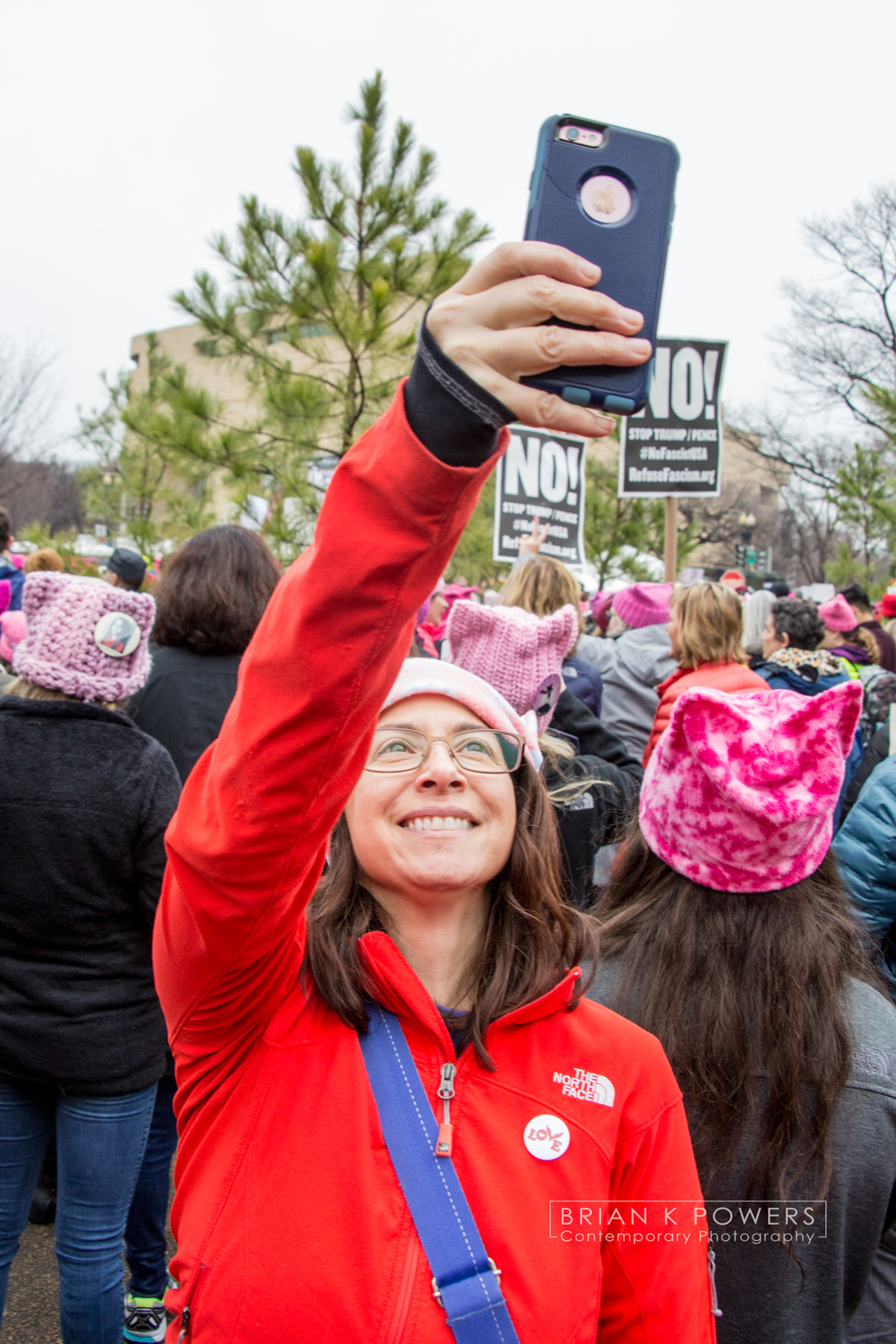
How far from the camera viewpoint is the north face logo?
1.35 metres

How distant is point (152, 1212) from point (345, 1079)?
74.1 inches

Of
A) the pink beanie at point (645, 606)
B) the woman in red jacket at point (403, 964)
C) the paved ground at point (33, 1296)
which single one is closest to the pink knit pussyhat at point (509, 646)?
the woman in red jacket at point (403, 964)

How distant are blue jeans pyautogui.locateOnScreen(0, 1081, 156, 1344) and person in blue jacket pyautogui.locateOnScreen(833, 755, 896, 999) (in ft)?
6.26

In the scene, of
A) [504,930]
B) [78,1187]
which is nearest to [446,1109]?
[504,930]

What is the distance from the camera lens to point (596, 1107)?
134 cm

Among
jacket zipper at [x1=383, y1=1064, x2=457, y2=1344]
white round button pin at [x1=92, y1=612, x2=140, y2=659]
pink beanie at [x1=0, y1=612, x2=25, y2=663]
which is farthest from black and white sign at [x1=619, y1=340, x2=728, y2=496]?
jacket zipper at [x1=383, y1=1064, x2=457, y2=1344]

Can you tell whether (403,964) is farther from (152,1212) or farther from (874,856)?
(152,1212)

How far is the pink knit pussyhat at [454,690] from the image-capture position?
158 centimetres

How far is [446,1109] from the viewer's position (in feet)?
4.16

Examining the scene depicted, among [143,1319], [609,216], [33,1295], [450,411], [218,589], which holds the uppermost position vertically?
[609,216]

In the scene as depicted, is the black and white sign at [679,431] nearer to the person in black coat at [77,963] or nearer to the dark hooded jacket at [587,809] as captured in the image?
the dark hooded jacket at [587,809]

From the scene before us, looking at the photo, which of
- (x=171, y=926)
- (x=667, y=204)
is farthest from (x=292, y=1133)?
(x=667, y=204)

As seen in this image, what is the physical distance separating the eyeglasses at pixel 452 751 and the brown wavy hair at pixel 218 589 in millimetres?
1614

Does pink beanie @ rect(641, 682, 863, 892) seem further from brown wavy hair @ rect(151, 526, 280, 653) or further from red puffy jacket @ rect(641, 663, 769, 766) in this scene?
red puffy jacket @ rect(641, 663, 769, 766)
